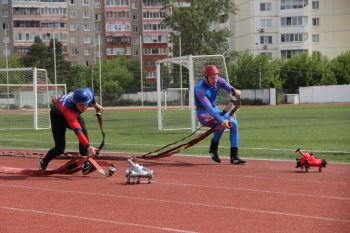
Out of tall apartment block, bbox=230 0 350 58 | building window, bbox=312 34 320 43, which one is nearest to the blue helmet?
tall apartment block, bbox=230 0 350 58

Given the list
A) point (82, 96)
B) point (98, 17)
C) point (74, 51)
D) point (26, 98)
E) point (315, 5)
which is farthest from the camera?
point (98, 17)

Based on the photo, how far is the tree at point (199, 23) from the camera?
7662 centimetres

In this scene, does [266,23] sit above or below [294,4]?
below

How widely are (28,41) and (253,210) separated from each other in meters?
108

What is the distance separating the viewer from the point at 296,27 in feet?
311

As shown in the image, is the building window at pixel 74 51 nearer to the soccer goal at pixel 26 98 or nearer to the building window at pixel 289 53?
the building window at pixel 289 53

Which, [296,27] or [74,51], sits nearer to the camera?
[296,27]

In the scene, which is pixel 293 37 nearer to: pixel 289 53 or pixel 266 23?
pixel 289 53

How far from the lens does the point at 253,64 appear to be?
261 ft

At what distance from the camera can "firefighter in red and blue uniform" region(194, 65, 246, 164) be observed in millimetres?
12461

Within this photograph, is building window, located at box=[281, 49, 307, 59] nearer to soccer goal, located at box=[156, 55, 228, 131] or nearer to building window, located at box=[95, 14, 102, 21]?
building window, located at box=[95, 14, 102, 21]

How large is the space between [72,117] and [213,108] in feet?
10.6

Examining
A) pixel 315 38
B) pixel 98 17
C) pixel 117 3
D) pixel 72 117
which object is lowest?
pixel 72 117

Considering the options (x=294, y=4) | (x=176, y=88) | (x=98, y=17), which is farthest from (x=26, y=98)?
(x=98, y=17)
